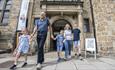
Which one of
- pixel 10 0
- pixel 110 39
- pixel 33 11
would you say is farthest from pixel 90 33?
pixel 10 0

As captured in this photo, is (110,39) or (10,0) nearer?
(110,39)

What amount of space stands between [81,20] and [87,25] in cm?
119

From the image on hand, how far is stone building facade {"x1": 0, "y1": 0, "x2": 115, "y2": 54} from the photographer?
1509 centimetres

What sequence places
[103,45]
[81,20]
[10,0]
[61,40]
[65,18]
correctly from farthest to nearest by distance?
[10,0], [65,18], [81,20], [103,45], [61,40]

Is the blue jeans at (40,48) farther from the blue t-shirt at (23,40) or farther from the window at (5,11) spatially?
the window at (5,11)

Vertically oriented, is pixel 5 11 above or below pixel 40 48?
above

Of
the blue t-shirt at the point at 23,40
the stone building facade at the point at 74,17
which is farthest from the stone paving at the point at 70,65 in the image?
the stone building facade at the point at 74,17

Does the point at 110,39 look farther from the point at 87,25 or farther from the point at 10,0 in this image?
the point at 10,0

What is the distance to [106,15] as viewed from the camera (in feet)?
50.6

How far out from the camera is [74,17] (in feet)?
55.3

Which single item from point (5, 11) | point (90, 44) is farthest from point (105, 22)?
point (5, 11)

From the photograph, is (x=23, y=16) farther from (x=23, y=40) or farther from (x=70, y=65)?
(x=70, y=65)

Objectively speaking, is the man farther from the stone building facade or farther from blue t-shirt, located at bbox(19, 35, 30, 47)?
the stone building facade

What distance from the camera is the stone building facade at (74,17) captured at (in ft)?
49.5
